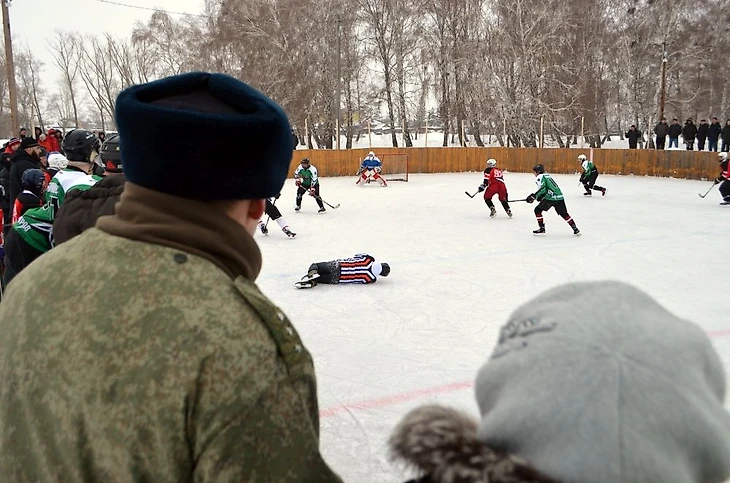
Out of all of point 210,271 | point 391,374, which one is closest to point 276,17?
point 391,374

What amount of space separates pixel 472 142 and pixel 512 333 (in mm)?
39461

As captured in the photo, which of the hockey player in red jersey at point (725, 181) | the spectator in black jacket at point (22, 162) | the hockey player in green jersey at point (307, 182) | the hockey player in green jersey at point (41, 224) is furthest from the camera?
the hockey player in red jersey at point (725, 181)

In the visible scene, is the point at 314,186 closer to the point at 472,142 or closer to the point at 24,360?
the point at 24,360

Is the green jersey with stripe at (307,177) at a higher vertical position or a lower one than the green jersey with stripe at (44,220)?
lower

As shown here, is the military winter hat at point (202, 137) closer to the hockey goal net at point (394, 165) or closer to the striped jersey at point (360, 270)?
the striped jersey at point (360, 270)

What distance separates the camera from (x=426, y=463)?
29.4 inches

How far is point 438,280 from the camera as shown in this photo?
6859 mm

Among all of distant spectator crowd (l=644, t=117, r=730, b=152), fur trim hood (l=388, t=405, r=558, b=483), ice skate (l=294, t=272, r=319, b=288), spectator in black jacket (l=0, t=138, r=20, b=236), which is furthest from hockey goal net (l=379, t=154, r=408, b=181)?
fur trim hood (l=388, t=405, r=558, b=483)

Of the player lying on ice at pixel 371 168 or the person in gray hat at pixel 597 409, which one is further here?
the player lying on ice at pixel 371 168

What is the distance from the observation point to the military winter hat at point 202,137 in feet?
3.02

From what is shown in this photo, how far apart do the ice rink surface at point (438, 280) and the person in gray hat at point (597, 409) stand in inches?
8.7

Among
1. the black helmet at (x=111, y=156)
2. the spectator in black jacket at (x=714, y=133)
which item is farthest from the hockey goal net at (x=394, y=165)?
the black helmet at (x=111, y=156)

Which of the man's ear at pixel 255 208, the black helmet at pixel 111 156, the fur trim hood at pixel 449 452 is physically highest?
the black helmet at pixel 111 156

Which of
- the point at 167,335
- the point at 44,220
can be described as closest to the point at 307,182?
the point at 44,220
